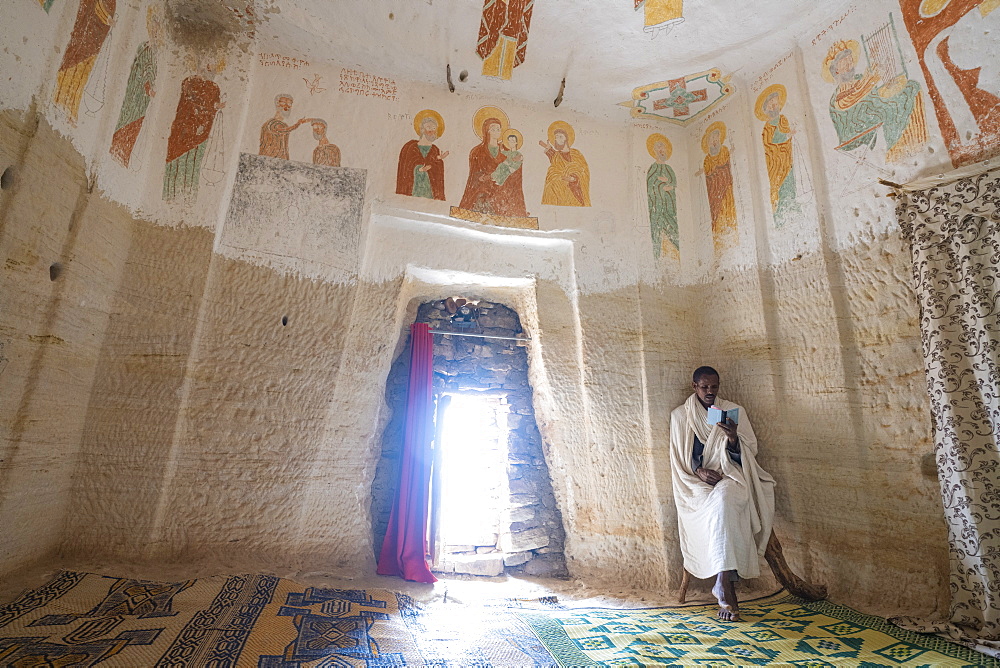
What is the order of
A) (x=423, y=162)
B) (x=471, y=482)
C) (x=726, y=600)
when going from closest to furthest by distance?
(x=726, y=600) → (x=423, y=162) → (x=471, y=482)

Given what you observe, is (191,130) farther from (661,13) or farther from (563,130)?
(661,13)

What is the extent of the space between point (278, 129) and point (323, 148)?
0.39 metres

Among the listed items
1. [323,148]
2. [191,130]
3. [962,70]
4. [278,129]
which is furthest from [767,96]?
[191,130]

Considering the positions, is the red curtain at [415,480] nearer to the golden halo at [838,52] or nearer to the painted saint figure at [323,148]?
the painted saint figure at [323,148]

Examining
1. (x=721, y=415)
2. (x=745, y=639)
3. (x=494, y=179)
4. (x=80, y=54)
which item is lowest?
(x=745, y=639)

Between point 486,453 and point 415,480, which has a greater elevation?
point 486,453

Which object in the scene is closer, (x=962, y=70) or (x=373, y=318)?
(x=962, y=70)

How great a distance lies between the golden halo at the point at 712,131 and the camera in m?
4.97

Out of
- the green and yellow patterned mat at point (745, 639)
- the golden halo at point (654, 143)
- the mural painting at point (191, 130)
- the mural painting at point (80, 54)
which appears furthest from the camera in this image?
the golden halo at point (654, 143)

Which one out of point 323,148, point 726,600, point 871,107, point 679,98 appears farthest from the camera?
point 679,98

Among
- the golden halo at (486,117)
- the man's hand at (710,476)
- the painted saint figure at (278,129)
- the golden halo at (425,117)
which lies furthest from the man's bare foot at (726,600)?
the painted saint figure at (278,129)

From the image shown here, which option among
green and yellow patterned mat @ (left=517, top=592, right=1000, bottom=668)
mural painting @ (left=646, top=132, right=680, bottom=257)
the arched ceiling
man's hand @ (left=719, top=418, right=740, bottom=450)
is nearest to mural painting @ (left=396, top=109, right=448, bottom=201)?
the arched ceiling

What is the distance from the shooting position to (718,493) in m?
3.64

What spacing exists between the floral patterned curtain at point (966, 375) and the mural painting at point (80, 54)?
5467 mm
